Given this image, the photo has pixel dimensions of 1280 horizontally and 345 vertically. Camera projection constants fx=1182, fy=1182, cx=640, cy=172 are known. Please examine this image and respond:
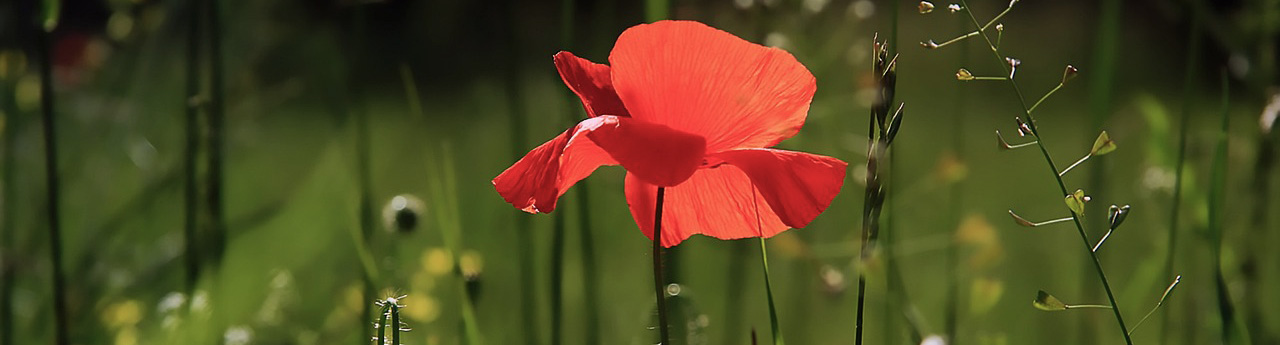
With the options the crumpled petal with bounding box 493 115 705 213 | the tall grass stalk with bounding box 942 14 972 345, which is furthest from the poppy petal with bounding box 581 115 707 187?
the tall grass stalk with bounding box 942 14 972 345

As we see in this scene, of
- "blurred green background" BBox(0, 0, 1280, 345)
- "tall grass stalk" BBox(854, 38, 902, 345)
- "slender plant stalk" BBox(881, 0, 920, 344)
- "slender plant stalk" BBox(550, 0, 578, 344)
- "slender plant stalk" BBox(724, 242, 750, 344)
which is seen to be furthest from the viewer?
"slender plant stalk" BBox(724, 242, 750, 344)

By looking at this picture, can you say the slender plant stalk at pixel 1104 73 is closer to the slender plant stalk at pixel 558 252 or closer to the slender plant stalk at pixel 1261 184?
the slender plant stalk at pixel 1261 184

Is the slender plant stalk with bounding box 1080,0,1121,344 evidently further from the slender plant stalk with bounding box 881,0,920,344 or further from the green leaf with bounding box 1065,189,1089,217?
the green leaf with bounding box 1065,189,1089,217

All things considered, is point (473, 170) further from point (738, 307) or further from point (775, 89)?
point (775, 89)

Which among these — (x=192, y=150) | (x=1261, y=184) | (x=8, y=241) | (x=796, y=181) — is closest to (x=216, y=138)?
(x=192, y=150)

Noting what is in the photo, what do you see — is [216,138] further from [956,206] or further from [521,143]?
A: [956,206]

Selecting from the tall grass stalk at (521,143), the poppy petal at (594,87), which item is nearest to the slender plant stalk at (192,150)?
the tall grass stalk at (521,143)

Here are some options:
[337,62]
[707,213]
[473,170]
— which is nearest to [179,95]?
[473,170]
